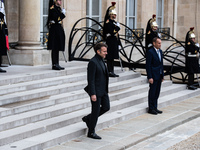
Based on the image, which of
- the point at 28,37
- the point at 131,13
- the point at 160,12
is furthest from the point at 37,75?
the point at 160,12

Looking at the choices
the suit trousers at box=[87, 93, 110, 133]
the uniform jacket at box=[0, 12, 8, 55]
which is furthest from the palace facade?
the suit trousers at box=[87, 93, 110, 133]

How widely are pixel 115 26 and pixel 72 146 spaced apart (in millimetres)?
5552

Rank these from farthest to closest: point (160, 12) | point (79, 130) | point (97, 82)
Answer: point (160, 12), point (79, 130), point (97, 82)

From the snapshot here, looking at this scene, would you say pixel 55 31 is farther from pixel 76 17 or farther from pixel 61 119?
pixel 76 17

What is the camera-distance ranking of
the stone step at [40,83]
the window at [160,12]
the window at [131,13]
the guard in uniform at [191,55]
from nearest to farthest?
the stone step at [40,83] → the guard in uniform at [191,55] → the window at [131,13] → the window at [160,12]

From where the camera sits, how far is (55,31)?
1308 cm

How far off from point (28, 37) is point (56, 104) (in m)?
3.82

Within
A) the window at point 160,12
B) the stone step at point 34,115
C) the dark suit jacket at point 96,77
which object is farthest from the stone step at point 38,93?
the window at point 160,12

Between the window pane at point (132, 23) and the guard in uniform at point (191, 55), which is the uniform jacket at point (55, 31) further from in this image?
the window pane at point (132, 23)

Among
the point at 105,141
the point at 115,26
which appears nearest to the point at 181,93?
the point at 115,26

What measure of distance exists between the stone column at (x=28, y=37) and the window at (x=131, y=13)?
23.8 ft

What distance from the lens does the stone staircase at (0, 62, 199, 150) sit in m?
8.85

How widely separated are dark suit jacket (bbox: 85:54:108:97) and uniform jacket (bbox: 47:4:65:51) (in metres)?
4.31

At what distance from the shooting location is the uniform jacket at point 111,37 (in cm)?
1360
